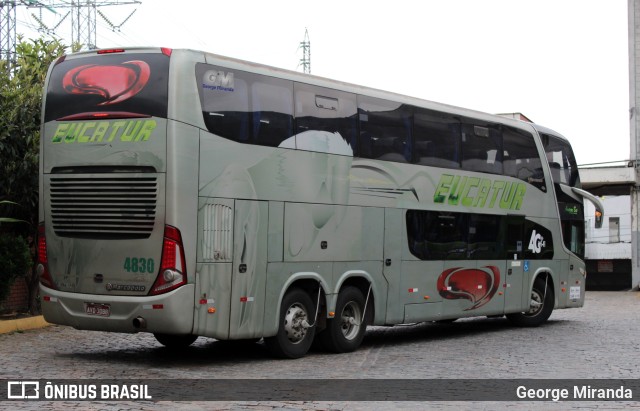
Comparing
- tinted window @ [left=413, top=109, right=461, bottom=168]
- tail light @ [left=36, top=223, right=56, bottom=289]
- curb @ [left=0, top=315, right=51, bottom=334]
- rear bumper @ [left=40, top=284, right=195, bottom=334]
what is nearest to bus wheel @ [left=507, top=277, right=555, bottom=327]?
tinted window @ [left=413, top=109, right=461, bottom=168]

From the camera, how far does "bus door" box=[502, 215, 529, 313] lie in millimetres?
19297

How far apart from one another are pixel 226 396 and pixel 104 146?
13.1 ft

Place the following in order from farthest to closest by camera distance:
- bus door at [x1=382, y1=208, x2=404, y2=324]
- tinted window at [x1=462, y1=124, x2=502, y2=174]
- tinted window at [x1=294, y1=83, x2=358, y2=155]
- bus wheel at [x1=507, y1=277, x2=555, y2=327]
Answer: bus wheel at [x1=507, y1=277, x2=555, y2=327], tinted window at [x1=462, y1=124, x2=502, y2=174], bus door at [x1=382, y1=208, x2=404, y2=324], tinted window at [x1=294, y1=83, x2=358, y2=155]

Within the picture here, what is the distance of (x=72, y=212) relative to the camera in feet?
42.3

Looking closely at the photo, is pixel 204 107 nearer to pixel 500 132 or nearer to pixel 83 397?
pixel 83 397

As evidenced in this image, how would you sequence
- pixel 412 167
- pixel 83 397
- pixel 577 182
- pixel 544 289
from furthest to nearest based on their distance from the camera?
pixel 577 182, pixel 544 289, pixel 412 167, pixel 83 397

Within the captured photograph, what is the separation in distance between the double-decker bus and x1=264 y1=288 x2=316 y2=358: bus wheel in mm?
26

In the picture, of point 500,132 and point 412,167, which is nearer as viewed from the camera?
point 412,167

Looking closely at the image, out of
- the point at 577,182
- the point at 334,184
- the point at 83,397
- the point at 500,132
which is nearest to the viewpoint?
the point at 83,397

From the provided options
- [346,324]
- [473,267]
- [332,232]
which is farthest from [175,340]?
[473,267]

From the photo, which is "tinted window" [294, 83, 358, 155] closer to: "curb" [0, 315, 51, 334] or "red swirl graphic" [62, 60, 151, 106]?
"red swirl graphic" [62, 60, 151, 106]

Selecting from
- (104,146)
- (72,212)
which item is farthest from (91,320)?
(104,146)

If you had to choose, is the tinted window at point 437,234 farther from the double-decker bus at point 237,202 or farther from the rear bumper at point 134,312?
the rear bumper at point 134,312

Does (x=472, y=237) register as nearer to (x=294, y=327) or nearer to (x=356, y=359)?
(x=356, y=359)
